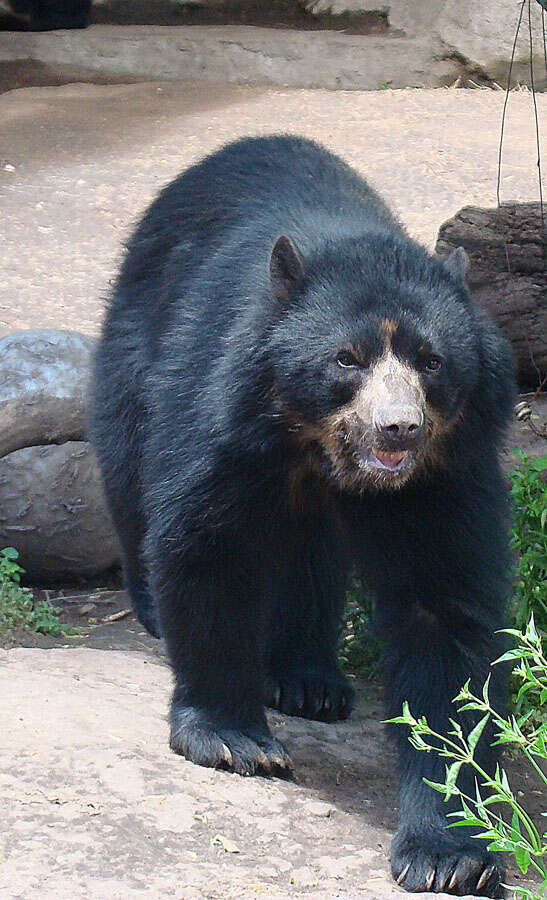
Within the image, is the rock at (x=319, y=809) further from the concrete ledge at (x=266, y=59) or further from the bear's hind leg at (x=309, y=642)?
the concrete ledge at (x=266, y=59)

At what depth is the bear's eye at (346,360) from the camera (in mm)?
3119

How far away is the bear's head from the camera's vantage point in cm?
308

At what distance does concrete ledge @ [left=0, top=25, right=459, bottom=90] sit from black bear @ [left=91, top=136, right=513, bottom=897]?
28.9 feet

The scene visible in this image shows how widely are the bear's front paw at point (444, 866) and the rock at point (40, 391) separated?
8.51ft

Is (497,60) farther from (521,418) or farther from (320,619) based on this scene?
(320,619)

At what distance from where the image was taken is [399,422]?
117 inches

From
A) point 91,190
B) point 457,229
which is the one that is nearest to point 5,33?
point 91,190

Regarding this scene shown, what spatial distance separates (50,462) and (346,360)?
277 centimetres

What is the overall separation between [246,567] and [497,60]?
10067 millimetres

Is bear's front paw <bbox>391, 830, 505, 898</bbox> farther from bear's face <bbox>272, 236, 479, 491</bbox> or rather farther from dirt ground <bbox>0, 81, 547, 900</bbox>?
bear's face <bbox>272, 236, 479, 491</bbox>

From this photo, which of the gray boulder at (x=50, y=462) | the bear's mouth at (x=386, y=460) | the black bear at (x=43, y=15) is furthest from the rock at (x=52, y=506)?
the black bear at (x=43, y=15)

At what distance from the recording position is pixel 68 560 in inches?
228

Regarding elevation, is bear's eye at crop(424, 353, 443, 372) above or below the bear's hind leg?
above

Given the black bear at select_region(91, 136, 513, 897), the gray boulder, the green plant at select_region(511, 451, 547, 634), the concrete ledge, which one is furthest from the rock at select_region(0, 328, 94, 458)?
the concrete ledge
